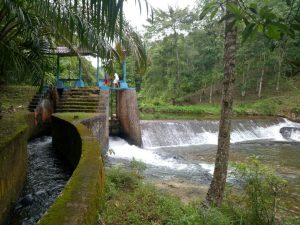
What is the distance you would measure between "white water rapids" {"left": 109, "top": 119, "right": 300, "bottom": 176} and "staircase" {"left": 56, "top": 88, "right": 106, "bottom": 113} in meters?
1.91

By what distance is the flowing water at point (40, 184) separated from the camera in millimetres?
5004

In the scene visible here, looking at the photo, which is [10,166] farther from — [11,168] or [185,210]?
[185,210]

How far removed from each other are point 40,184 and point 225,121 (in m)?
3.87

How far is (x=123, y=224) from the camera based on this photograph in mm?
3816

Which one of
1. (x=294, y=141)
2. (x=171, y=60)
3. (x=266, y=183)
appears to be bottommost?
(x=294, y=141)

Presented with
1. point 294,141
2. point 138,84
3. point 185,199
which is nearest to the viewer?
point 185,199

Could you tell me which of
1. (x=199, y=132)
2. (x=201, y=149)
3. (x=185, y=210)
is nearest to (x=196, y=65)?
(x=199, y=132)

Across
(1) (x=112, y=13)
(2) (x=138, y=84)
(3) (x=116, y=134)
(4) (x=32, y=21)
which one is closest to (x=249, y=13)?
(1) (x=112, y=13)

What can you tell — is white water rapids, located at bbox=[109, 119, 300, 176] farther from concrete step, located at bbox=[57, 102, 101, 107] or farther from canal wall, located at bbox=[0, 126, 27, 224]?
canal wall, located at bbox=[0, 126, 27, 224]

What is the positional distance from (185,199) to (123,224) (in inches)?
136

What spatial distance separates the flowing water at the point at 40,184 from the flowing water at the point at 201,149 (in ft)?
9.18

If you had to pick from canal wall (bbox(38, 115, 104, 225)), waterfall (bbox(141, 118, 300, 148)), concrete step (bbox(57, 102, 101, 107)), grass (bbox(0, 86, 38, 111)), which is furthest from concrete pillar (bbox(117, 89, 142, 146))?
canal wall (bbox(38, 115, 104, 225))

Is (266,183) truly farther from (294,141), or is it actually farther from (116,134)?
(294,141)

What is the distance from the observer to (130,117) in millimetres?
13742
